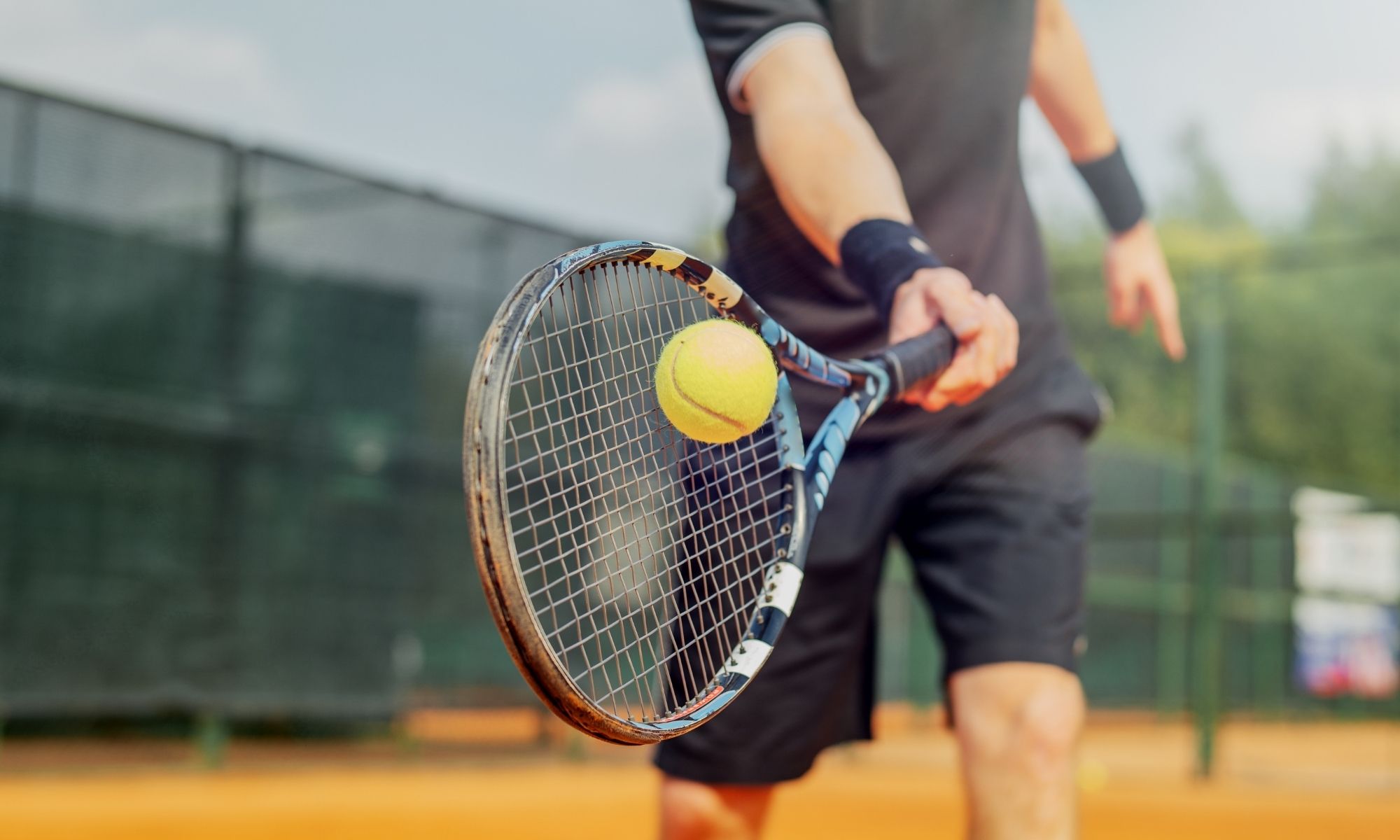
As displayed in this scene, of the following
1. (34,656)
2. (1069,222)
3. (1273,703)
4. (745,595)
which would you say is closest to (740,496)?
(745,595)

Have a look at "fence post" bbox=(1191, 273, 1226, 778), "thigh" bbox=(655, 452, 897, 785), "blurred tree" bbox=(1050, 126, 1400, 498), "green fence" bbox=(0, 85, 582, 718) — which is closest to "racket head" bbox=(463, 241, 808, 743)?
"thigh" bbox=(655, 452, 897, 785)

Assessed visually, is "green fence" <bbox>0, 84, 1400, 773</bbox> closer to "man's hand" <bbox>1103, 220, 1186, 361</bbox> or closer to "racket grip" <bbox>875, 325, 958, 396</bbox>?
"man's hand" <bbox>1103, 220, 1186, 361</bbox>

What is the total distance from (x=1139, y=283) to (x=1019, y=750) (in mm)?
888

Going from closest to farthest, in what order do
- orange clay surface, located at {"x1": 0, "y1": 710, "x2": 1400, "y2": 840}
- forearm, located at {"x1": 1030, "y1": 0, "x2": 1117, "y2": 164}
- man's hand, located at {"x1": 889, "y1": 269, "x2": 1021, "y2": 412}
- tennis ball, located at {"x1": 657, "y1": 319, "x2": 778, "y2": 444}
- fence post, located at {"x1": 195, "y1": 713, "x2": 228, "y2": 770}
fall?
tennis ball, located at {"x1": 657, "y1": 319, "x2": 778, "y2": 444}
man's hand, located at {"x1": 889, "y1": 269, "x2": 1021, "y2": 412}
forearm, located at {"x1": 1030, "y1": 0, "x2": 1117, "y2": 164}
orange clay surface, located at {"x1": 0, "y1": 710, "x2": 1400, "y2": 840}
fence post, located at {"x1": 195, "y1": 713, "x2": 228, "y2": 770}

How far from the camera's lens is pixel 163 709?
243 inches

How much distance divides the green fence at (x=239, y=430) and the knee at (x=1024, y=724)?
4.85m

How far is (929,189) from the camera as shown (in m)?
2.12

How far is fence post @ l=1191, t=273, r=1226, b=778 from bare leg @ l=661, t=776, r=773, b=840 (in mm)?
5917

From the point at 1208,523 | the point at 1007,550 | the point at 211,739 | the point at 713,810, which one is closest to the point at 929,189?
the point at 1007,550

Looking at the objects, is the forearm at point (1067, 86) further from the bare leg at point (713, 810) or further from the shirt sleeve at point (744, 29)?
the bare leg at point (713, 810)

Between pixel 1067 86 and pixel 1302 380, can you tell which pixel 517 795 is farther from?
pixel 1302 380

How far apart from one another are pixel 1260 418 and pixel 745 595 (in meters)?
23.1

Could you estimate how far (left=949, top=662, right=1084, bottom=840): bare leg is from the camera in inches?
74.4

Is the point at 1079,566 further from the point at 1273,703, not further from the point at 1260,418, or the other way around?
the point at 1260,418
